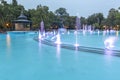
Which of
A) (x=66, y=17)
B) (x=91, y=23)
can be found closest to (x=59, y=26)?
(x=66, y=17)

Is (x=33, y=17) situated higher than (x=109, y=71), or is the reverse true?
(x=33, y=17)

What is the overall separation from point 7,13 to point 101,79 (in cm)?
3653

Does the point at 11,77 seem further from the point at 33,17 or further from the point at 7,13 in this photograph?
the point at 33,17

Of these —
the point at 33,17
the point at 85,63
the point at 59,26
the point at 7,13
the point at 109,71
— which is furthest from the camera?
the point at 59,26

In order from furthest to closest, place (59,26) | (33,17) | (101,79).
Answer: (59,26) → (33,17) → (101,79)

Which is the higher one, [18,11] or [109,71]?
[18,11]

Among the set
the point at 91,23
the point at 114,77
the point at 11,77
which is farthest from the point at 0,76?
the point at 91,23

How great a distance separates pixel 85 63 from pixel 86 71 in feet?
3.99

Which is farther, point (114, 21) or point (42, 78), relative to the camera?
point (114, 21)

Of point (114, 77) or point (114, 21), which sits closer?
point (114, 77)

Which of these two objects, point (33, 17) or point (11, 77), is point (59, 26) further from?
point (11, 77)

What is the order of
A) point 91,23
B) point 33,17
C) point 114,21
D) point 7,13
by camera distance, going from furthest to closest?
1. point 91,23
2. point 114,21
3. point 33,17
4. point 7,13

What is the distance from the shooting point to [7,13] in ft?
132

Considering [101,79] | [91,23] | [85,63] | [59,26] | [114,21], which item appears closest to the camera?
[101,79]
